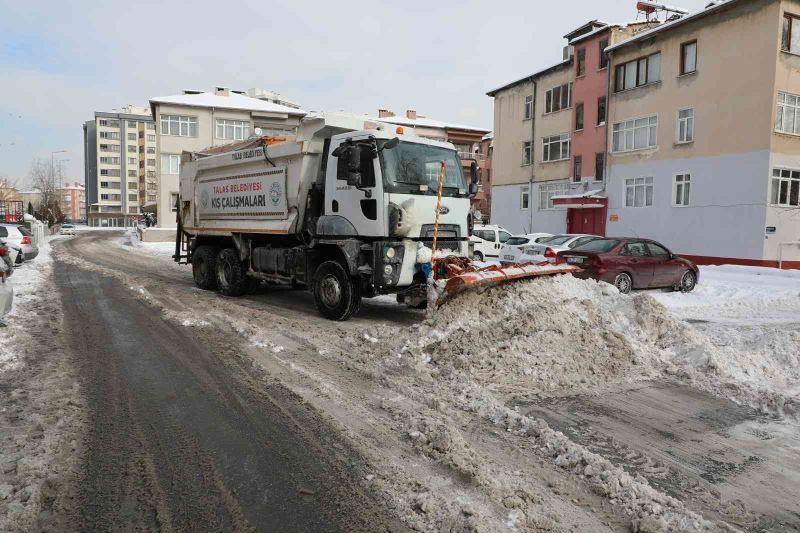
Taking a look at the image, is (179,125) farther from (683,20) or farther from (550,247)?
(550,247)

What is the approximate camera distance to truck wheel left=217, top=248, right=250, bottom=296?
12.2 metres

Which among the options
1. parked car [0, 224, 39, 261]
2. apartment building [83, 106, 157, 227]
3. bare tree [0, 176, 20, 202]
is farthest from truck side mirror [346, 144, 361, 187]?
apartment building [83, 106, 157, 227]

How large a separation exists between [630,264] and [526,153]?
23.8 m

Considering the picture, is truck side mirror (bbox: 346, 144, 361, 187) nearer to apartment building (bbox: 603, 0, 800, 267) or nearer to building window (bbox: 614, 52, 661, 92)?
apartment building (bbox: 603, 0, 800, 267)

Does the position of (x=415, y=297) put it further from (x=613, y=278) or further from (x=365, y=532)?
(x=613, y=278)

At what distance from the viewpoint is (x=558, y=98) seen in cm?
3400

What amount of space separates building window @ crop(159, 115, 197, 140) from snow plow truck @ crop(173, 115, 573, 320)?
3781cm

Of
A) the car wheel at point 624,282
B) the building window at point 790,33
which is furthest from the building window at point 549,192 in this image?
the car wheel at point 624,282

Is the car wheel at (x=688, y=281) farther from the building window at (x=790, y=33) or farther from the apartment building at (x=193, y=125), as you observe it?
the apartment building at (x=193, y=125)

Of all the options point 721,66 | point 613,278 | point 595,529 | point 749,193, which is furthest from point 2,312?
point 721,66

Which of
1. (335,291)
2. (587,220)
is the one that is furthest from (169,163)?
(335,291)

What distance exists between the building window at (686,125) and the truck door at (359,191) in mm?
21673

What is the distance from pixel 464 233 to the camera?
962 cm

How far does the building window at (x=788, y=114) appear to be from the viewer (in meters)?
22.4
